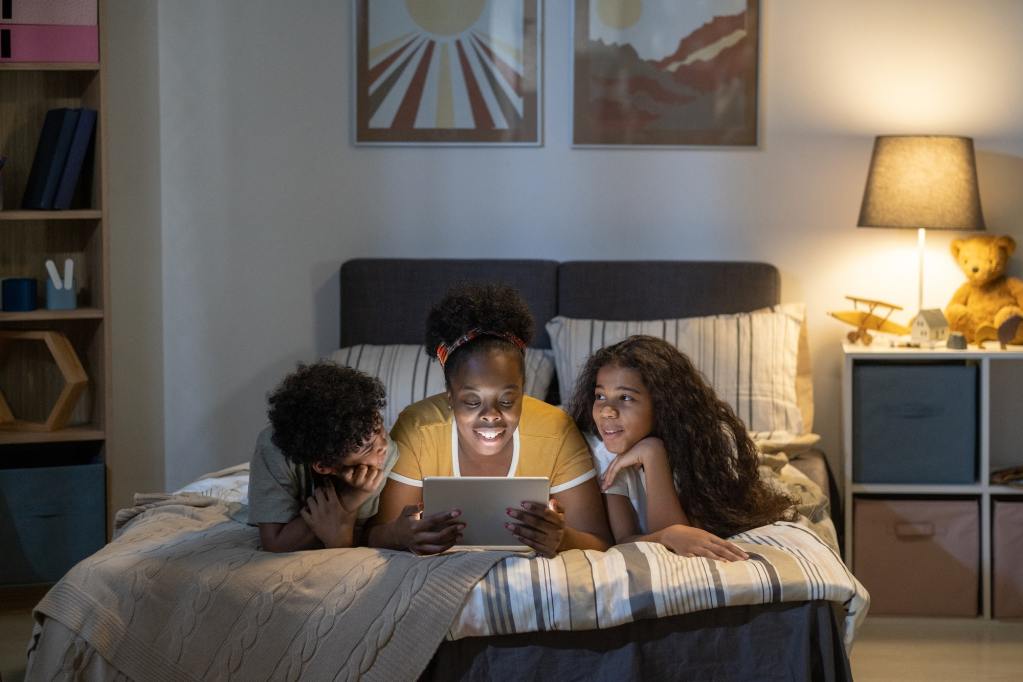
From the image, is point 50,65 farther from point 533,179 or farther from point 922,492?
point 922,492

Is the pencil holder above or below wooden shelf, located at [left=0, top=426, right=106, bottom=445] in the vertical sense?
above

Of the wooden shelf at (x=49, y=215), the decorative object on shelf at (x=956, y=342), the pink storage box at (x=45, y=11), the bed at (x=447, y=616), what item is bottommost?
the bed at (x=447, y=616)

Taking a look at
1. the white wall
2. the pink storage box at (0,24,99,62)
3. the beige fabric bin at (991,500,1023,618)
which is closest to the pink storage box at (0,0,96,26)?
the pink storage box at (0,24,99,62)

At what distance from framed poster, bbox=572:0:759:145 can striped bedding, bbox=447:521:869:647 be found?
1.81 meters

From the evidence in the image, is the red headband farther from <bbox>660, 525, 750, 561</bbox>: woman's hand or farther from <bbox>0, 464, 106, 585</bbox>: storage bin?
<bbox>0, 464, 106, 585</bbox>: storage bin

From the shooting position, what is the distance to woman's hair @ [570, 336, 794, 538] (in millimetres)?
2361

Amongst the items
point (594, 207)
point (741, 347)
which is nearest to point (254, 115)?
Answer: point (594, 207)

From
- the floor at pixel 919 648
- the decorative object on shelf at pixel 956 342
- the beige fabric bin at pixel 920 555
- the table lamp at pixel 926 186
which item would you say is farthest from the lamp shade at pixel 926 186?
the floor at pixel 919 648

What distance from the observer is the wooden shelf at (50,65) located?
324 centimetres

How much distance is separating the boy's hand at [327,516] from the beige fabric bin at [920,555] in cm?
169

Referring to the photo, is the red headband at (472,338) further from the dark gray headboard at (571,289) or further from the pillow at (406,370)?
the dark gray headboard at (571,289)

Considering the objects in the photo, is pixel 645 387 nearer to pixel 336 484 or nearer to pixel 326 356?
pixel 336 484

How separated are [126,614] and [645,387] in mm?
1020

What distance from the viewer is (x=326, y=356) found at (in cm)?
362
